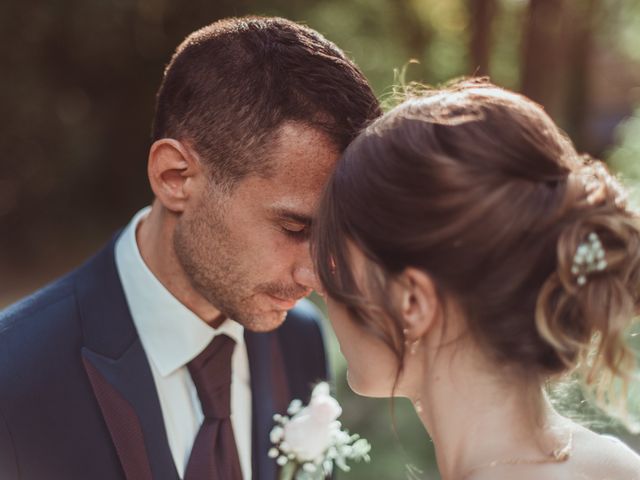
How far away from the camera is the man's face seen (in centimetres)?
252

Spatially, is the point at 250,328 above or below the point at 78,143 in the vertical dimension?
below

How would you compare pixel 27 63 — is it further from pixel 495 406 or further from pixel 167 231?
pixel 495 406

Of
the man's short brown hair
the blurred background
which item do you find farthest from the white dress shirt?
the blurred background

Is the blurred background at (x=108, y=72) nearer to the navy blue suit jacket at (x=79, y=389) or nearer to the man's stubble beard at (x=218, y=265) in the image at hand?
the man's stubble beard at (x=218, y=265)

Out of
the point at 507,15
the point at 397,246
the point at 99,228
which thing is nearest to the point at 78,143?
the point at 99,228

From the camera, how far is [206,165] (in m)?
2.58

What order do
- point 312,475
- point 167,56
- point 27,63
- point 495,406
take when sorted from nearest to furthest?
point 495,406, point 312,475, point 27,63, point 167,56

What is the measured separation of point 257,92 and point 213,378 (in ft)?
3.11

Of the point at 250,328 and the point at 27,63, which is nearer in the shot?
the point at 250,328

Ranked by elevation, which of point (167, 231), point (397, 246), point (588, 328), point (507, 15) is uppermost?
point (507, 15)

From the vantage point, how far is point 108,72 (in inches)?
469

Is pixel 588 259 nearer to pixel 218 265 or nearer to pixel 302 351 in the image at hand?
pixel 218 265

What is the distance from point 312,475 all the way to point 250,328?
532mm

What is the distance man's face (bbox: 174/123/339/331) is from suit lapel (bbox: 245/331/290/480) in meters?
0.22
